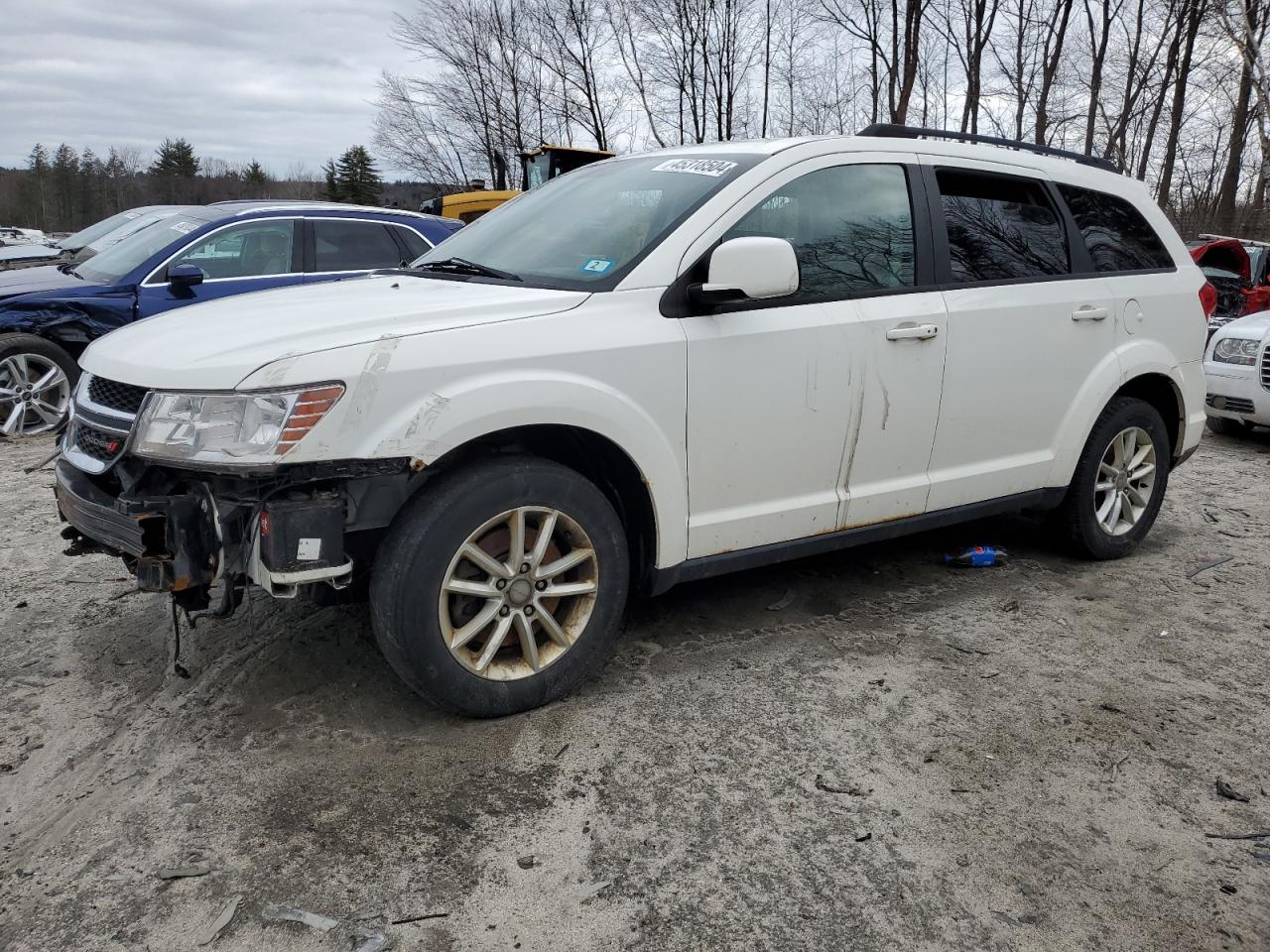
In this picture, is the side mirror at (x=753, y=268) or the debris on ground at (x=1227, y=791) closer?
the debris on ground at (x=1227, y=791)

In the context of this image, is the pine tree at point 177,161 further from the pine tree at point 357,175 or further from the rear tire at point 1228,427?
the rear tire at point 1228,427

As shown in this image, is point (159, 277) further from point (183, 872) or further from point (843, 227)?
point (183, 872)

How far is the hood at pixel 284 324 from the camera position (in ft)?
9.04

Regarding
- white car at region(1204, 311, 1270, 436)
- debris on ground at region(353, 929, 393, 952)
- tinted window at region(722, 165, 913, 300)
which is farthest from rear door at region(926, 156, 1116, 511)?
white car at region(1204, 311, 1270, 436)

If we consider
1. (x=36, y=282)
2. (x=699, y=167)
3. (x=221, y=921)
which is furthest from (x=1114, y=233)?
(x=36, y=282)

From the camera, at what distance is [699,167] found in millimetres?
3680

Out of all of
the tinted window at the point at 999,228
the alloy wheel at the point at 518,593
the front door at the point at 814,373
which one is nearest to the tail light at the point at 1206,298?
the tinted window at the point at 999,228

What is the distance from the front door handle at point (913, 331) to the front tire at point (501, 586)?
52.4 inches

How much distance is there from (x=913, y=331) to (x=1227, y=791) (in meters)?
1.85

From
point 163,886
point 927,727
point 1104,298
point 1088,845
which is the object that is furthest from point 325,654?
point 1104,298

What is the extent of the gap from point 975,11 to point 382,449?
29.1 m

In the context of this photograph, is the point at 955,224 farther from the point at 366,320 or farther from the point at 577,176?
the point at 366,320

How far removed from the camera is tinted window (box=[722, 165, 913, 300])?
357 centimetres

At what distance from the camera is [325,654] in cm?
362
